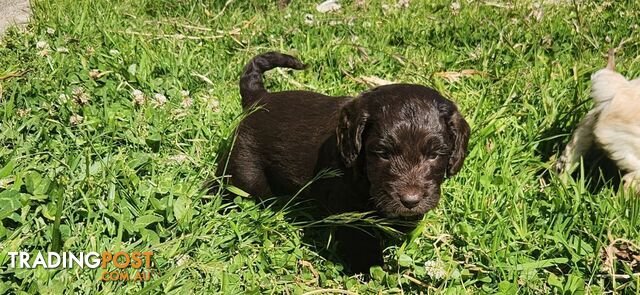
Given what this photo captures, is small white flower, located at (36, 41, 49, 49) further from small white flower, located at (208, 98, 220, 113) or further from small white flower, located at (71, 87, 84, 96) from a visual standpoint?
small white flower, located at (208, 98, 220, 113)

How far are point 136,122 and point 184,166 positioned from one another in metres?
0.42

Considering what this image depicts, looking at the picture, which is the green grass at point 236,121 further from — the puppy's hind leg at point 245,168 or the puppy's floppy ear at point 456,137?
the puppy's floppy ear at point 456,137

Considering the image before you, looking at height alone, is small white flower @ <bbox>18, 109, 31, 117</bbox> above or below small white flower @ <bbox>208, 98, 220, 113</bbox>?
above

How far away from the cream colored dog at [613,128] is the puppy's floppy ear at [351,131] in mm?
Result: 1370

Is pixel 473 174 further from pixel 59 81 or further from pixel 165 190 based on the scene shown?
pixel 59 81

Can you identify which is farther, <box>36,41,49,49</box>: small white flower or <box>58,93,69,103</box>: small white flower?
<box>36,41,49,49</box>: small white flower

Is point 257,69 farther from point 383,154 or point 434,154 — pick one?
point 434,154

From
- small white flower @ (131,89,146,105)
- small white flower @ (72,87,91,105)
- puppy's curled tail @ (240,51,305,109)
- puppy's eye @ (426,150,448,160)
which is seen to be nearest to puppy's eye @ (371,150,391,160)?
puppy's eye @ (426,150,448,160)

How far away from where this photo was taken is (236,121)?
3.34 meters

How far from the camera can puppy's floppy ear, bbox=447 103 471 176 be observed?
101 inches

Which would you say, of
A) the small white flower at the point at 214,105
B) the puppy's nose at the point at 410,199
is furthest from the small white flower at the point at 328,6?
the puppy's nose at the point at 410,199

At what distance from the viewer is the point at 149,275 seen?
7.98 ft

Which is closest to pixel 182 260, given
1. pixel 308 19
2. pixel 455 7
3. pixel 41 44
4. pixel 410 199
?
pixel 410 199

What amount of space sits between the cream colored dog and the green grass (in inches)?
5.6
